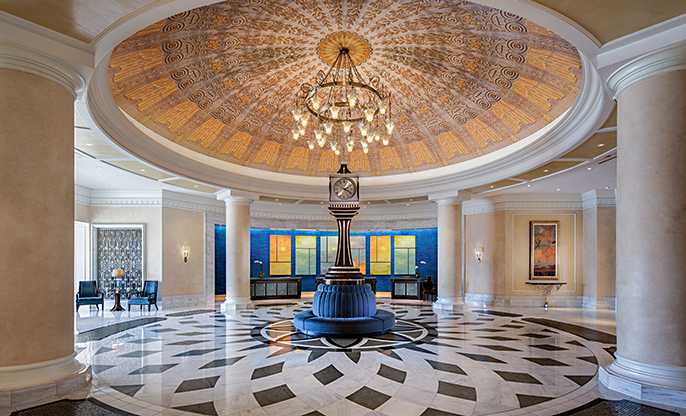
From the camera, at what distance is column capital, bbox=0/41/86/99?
409 cm

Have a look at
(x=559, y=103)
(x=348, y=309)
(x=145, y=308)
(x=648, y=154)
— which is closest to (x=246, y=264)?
(x=145, y=308)

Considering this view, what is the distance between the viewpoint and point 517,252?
45.2ft

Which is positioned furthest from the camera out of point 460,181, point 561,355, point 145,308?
point 145,308

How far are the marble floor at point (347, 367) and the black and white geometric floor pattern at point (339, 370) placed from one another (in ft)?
0.06

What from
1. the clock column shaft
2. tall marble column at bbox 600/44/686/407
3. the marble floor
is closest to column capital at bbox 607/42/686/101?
tall marble column at bbox 600/44/686/407

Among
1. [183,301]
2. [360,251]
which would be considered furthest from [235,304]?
[360,251]

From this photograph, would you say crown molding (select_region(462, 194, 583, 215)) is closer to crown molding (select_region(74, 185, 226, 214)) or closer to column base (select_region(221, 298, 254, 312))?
column base (select_region(221, 298, 254, 312))

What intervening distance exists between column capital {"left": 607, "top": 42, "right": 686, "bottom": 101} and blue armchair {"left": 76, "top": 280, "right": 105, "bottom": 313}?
43.8 feet

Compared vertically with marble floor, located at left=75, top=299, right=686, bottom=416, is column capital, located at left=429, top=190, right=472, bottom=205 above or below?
above

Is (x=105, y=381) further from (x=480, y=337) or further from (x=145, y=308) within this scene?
(x=145, y=308)

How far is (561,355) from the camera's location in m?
6.57

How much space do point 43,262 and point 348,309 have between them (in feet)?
17.7

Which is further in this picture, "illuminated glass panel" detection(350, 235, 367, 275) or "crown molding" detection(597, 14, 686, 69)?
"illuminated glass panel" detection(350, 235, 367, 275)

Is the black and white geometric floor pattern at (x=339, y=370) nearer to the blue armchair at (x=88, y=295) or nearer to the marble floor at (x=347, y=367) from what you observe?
the marble floor at (x=347, y=367)
